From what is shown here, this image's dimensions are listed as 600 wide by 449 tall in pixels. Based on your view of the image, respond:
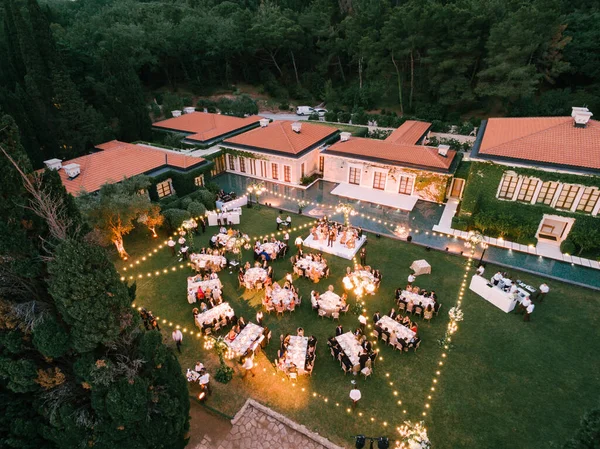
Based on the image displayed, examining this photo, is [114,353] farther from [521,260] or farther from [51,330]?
[521,260]

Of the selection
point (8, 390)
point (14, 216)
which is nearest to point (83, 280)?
point (14, 216)

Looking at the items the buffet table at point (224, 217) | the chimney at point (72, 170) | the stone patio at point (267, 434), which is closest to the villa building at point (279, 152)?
the buffet table at point (224, 217)

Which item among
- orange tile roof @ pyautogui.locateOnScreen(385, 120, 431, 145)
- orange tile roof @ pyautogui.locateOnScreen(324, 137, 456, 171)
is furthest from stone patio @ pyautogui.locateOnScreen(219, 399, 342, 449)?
orange tile roof @ pyautogui.locateOnScreen(385, 120, 431, 145)

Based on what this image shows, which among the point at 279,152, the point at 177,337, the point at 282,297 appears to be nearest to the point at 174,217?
the point at 177,337

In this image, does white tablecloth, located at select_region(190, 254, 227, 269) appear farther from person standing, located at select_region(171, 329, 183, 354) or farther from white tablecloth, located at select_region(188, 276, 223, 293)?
person standing, located at select_region(171, 329, 183, 354)

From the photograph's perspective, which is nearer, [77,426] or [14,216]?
[14,216]
